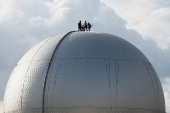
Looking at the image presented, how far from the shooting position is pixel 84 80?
116 ft

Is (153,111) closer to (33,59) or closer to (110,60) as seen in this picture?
(110,60)

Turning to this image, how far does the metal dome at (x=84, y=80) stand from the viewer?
115ft

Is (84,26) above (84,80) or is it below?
above

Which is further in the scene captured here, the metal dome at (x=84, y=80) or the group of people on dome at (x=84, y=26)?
the group of people on dome at (x=84, y=26)

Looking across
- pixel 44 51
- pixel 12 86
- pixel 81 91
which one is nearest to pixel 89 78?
pixel 81 91

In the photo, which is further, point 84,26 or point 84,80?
point 84,26

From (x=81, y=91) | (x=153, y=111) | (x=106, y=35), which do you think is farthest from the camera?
(x=106, y=35)

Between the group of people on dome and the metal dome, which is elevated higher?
the group of people on dome

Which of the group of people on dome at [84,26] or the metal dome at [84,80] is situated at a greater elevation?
the group of people on dome at [84,26]

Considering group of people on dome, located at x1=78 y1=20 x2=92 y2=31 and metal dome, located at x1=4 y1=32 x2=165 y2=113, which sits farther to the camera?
group of people on dome, located at x1=78 y1=20 x2=92 y2=31

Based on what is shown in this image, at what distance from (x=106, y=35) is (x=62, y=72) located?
784 cm

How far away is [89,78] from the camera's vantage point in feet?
116

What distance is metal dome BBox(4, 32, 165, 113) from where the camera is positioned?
3500 centimetres

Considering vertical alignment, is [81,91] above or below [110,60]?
below
